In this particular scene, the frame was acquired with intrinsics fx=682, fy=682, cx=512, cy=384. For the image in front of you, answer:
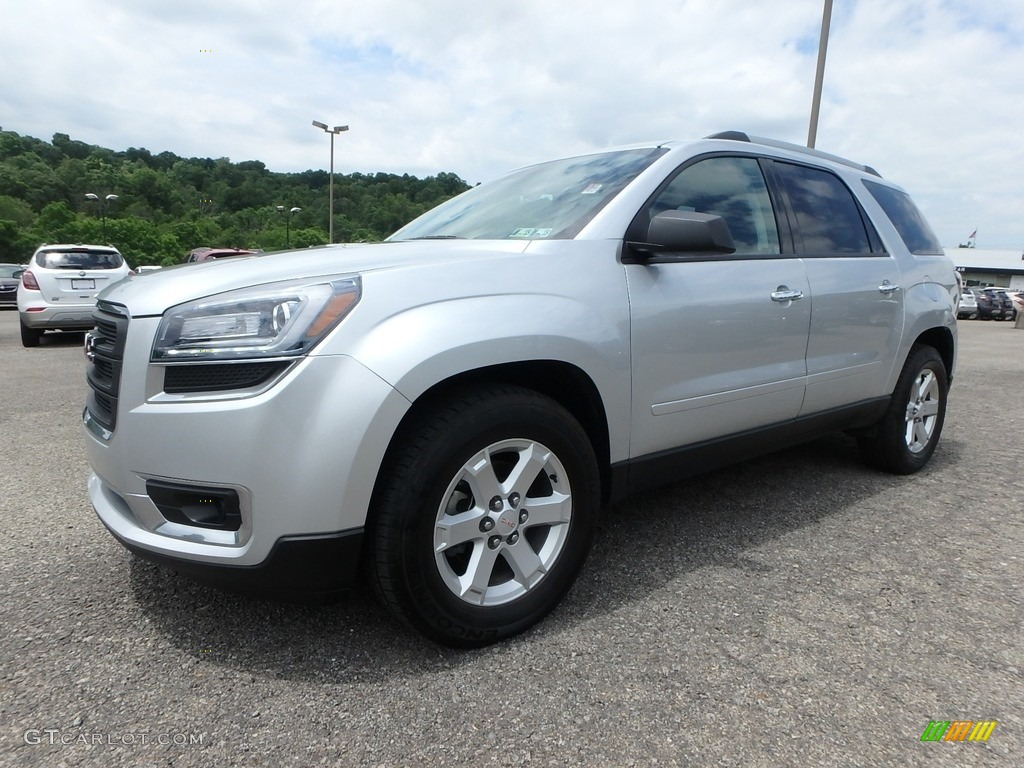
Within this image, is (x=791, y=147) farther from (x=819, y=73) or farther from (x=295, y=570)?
(x=819, y=73)

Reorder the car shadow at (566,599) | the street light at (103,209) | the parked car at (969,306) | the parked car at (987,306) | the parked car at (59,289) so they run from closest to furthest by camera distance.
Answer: the car shadow at (566,599) → the parked car at (59,289) → the parked car at (969,306) → the parked car at (987,306) → the street light at (103,209)

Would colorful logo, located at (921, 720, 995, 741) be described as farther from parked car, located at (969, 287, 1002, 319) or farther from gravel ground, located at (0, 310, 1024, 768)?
parked car, located at (969, 287, 1002, 319)

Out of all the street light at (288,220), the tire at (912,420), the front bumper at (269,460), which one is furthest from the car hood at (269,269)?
the street light at (288,220)

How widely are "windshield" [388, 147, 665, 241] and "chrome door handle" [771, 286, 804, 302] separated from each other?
30.0 inches

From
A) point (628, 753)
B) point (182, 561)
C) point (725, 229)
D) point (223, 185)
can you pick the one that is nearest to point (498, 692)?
point (628, 753)

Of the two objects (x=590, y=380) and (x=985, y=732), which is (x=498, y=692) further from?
(x=985, y=732)

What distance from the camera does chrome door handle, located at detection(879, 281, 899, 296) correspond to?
11.5 ft

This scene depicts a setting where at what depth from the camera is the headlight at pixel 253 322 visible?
5.85 ft

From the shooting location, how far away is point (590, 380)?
228 centimetres

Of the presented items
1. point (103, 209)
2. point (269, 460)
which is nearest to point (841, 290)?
point (269, 460)

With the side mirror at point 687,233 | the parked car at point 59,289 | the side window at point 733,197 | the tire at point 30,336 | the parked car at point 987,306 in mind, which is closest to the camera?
the side mirror at point 687,233

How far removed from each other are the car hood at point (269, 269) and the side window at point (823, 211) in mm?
1629

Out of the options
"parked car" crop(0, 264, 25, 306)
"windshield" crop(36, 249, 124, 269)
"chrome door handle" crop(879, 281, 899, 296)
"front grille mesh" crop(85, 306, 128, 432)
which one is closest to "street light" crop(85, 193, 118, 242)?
"parked car" crop(0, 264, 25, 306)

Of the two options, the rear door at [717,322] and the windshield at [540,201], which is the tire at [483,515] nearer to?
Answer: the rear door at [717,322]
